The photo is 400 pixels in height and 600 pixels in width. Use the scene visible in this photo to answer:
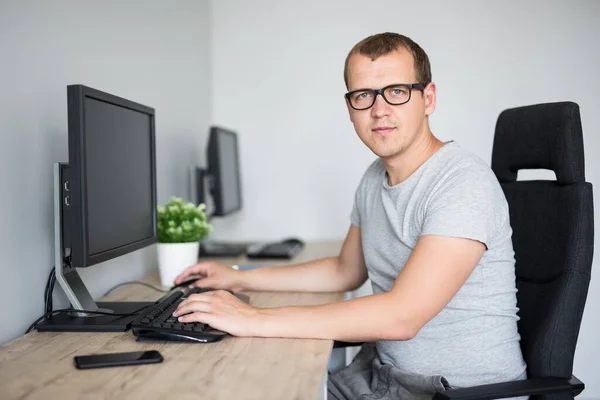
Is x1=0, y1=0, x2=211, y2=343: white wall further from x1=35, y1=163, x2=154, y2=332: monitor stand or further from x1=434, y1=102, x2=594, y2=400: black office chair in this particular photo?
x1=434, y1=102, x2=594, y2=400: black office chair

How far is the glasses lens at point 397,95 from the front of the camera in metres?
1.62

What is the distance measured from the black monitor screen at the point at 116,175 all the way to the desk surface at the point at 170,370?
226 millimetres

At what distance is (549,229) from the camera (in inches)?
62.6

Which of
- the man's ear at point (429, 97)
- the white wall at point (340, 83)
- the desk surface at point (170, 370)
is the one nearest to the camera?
the desk surface at point (170, 370)

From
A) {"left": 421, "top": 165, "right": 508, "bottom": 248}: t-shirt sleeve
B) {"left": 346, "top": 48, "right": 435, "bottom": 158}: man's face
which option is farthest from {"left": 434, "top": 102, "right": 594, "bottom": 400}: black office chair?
{"left": 346, "top": 48, "right": 435, "bottom": 158}: man's face

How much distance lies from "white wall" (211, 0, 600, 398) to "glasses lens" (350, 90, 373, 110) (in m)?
1.62

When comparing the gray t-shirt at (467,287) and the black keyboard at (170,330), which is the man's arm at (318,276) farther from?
the black keyboard at (170,330)

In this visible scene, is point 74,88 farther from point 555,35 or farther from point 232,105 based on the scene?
point 555,35

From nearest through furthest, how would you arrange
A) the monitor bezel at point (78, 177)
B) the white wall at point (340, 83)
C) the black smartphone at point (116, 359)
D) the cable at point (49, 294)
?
the black smartphone at point (116, 359)
the monitor bezel at point (78, 177)
the cable at point (49, 294)
the white wall at point (340, 83)

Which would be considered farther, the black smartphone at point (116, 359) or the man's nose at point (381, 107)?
the man's nose at point (381, 107)

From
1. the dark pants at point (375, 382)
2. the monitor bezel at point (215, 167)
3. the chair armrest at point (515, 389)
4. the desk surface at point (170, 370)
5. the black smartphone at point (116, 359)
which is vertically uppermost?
the monitor bezel at point (215, 167)

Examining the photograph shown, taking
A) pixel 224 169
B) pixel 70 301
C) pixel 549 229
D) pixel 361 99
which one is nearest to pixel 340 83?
pixel 224 169

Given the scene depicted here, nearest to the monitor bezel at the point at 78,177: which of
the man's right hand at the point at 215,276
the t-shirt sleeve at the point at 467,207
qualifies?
the man's right hand at the point at 215,276

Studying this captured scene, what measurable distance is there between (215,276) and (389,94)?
759mm
